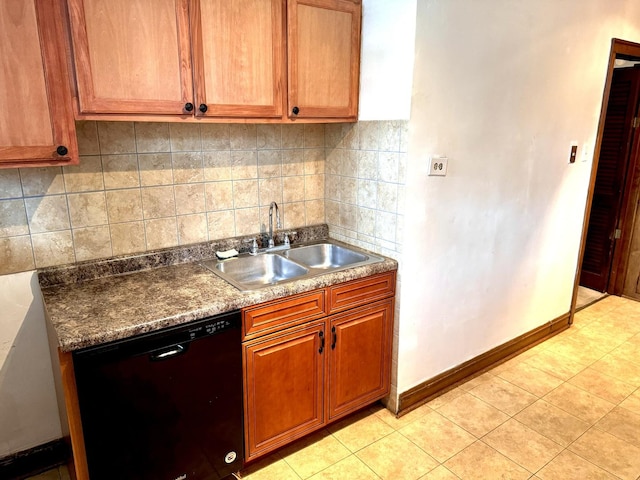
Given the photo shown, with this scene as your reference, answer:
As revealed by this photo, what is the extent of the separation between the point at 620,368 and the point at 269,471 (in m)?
2.40

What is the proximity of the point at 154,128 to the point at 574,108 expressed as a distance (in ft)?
8.58

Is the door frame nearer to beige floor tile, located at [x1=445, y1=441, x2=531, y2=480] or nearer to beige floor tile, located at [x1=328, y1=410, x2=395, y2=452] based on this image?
beige floor tile, located at [x1=445, y1=441, x2=531, y2=480]

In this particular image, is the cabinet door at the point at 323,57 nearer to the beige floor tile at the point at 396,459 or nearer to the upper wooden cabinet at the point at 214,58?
the upper wooden cabinet at the point at 214,58

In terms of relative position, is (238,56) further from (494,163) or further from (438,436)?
(438,436)

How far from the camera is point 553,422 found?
2406 millimetres

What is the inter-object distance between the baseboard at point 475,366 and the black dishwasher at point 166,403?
1.05m

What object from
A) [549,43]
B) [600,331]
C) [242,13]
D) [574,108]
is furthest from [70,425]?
[600,331]

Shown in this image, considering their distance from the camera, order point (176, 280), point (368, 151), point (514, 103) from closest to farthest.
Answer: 1. point (176, 280)
2. point (368, 151)
3. point (514, 103)

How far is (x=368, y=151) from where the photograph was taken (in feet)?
7.70

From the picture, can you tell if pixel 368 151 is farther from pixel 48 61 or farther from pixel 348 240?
pixel 48 61

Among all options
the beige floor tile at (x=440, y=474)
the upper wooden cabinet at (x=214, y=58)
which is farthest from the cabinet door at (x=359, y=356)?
the upper wooden cabinet at (x=214, y=58)

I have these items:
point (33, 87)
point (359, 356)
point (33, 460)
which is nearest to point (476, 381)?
point (359, 356)

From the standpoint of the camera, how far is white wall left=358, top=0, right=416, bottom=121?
2.04 meters

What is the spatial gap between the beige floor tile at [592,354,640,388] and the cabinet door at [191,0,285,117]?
266cm
